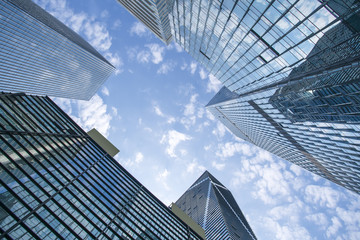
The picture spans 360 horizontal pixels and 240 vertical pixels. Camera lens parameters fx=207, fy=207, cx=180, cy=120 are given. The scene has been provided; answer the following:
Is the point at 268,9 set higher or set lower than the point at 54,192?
higher

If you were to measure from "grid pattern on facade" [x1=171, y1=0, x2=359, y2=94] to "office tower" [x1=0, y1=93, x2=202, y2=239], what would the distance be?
27656 millimetres

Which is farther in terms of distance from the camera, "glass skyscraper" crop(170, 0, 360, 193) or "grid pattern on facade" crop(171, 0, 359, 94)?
"glass skyscraper" crop(170, 0, 360, 193)

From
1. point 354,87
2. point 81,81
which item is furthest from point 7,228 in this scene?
point 81,81

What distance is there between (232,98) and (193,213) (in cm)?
8251

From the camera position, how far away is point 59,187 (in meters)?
23.0

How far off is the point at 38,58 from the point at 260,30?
114280 millimetres

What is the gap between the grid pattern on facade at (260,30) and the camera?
16.6 m

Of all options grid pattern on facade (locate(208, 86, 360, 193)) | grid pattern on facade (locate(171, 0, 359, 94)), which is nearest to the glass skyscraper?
grid pattern on facade (locate(171, 0, 359, 94))

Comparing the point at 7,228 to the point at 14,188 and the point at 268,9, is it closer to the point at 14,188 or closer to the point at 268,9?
the point at 14,188

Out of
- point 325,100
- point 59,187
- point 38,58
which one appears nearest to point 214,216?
point 325,100

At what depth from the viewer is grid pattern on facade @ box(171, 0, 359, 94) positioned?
1656cm

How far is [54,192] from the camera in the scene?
21.7 metres

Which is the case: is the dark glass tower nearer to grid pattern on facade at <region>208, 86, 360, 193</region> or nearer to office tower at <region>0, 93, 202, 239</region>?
grid pattern on facade at <region>208, 86, 360, 193</region>

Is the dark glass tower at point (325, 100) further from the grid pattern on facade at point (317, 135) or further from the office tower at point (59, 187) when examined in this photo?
the office tower at point (59, 187)
